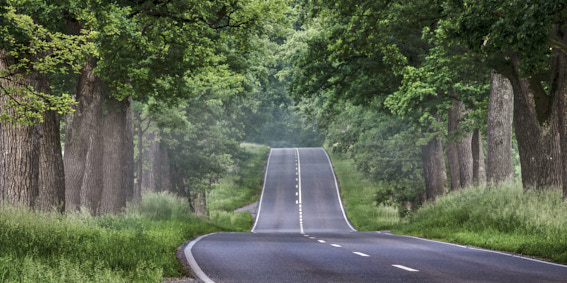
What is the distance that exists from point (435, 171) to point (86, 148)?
63.3 feet

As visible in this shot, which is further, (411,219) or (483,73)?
(411,219)

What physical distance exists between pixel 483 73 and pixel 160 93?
40.9 ft

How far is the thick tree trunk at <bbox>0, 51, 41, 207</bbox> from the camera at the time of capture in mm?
14219

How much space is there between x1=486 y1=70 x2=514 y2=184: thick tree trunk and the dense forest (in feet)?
0.16

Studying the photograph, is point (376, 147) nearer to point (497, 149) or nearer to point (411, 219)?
point (411, 219)

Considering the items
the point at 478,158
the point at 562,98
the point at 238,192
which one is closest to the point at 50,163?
the point at 562,98

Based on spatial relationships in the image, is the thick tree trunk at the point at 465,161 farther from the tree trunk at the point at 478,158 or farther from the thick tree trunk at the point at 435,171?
the thick tree trunk at the point at 435,171

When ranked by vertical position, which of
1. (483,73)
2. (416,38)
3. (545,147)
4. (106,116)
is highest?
(416,38)

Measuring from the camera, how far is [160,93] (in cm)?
2116

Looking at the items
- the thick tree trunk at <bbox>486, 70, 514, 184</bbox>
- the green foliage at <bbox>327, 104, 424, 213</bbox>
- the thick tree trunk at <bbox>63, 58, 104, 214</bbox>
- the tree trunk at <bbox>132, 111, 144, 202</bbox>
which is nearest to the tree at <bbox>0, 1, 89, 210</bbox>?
the thick tree trunk at <bbox>63, 58, 104, 214</bbox>

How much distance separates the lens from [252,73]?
34.4 meters

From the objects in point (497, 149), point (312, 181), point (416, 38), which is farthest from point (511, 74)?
point (312, 181)

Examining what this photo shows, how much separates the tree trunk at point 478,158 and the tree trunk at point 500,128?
669cm

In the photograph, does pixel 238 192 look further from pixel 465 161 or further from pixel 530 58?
pixel 530 58
